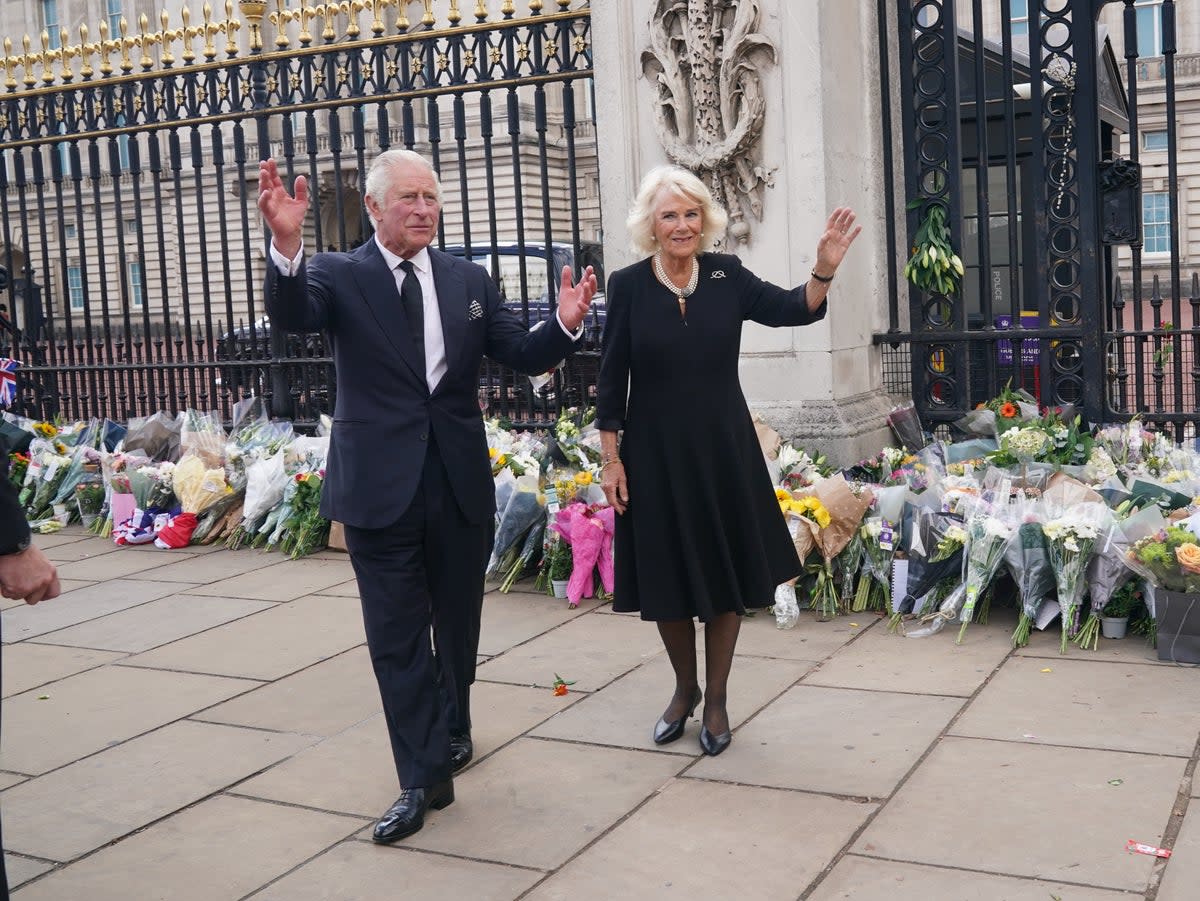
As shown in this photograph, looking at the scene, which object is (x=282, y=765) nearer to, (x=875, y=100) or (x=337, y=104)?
(x=875, y=100)

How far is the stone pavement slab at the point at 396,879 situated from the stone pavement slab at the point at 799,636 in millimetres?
2059

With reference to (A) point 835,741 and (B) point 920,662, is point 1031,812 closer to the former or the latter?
(A) point 835,741

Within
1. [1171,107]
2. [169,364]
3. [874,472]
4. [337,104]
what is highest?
[337,104]

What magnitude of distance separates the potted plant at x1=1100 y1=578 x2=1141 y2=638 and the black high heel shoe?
1.82 m

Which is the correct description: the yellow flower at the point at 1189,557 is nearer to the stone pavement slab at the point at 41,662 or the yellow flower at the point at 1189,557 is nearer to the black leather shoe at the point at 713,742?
the black leather shoe at the point at 713,742

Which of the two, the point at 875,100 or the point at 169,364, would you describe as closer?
the point at 875,100

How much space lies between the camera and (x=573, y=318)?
157 inches

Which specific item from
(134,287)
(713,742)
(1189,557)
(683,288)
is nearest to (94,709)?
(713,742)

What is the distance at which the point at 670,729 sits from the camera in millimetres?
4344

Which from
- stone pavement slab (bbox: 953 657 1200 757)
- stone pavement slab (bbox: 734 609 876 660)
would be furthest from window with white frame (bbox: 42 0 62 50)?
stone pavement slab (bbox: 953 657 1200 757)

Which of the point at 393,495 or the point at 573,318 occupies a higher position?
the point at 573,318

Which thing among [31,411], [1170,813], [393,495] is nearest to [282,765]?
[393,495]

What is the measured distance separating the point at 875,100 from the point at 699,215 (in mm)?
3440

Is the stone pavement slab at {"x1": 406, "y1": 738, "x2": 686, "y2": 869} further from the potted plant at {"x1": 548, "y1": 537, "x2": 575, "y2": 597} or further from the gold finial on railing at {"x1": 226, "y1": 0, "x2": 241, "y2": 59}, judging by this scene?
the gold finial on railing at {"x1": 226, "y1": 0, "x2": 241, "y2": 59}
